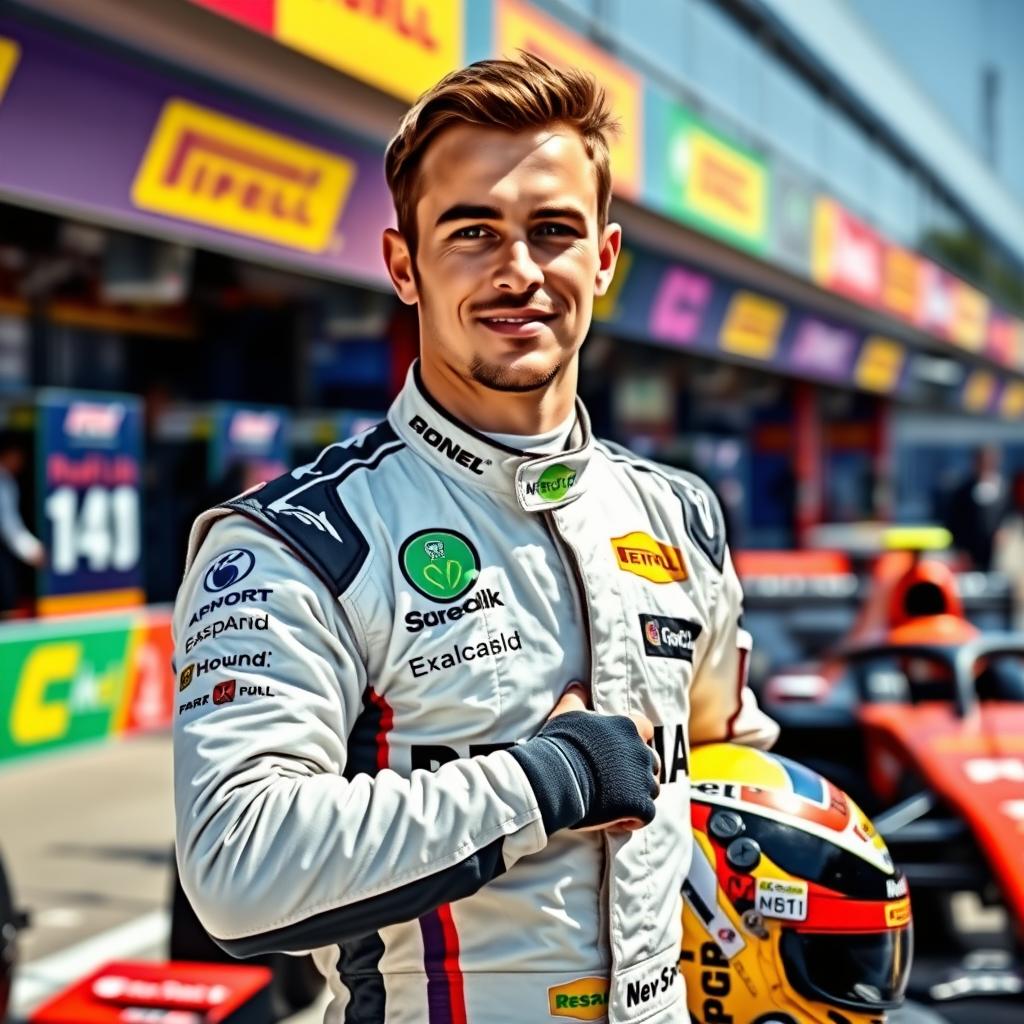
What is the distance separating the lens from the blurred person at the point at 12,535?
7723 mm

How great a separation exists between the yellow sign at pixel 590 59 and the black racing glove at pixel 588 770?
5429 millimetres

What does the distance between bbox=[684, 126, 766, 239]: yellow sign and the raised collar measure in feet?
29.4

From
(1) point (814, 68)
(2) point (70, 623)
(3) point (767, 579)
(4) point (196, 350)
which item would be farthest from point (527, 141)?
(1) point (814, 68)

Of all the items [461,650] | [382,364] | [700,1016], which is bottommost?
[700,1016]

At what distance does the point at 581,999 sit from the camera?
4.67 ft

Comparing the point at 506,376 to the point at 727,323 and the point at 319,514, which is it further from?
the point at 727,323

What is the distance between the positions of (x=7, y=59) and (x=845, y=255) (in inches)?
426

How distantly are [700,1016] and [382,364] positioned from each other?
1093 centimetres

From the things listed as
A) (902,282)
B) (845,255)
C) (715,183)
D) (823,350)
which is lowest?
(823,350)

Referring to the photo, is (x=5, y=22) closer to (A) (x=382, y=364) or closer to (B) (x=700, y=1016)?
(B) (x=700, y=1016)

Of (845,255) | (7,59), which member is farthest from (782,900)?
(845,255)

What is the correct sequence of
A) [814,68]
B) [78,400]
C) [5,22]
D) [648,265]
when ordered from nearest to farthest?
1. [5,22]
2. [78,400]
3. [648,265]
4. [814,68]

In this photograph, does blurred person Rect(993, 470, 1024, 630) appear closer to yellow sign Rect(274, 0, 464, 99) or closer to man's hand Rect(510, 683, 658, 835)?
yellow sign Rect(274, 0, 464, 99)

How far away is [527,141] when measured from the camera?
1483mm
